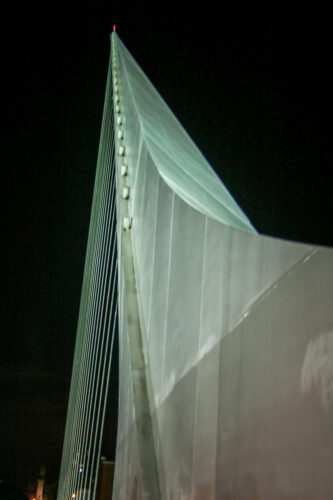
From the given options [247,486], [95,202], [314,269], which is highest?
[95,202]

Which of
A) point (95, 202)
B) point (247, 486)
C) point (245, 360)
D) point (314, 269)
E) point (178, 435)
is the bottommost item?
point (247, 486)

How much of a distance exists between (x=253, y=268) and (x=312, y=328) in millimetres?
515

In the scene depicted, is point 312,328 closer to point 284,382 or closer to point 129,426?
point 284,382

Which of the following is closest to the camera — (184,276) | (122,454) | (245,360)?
(245,360)

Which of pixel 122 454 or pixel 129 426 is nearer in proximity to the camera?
pixel 129 426

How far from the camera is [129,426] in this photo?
4359 mm

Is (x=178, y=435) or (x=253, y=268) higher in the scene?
(x=253, y=268)

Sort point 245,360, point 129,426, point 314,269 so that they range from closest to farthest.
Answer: point 314,269, point 245,360, point 129,426

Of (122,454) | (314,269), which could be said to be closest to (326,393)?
(314,269)

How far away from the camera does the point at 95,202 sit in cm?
1159

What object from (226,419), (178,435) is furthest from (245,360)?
(178,435)

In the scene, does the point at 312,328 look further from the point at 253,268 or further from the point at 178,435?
the point at 178,435

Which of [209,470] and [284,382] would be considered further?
[209,470]

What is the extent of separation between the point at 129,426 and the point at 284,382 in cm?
271
